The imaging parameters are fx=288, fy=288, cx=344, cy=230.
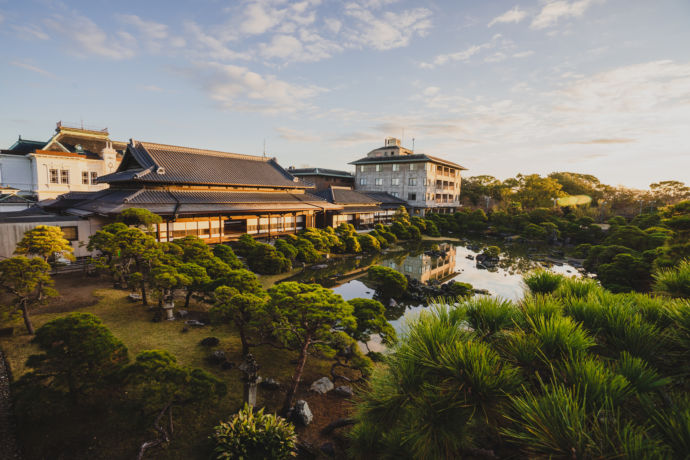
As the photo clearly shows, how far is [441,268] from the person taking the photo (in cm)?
2414

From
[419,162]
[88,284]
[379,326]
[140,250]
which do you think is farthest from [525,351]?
[419,162]

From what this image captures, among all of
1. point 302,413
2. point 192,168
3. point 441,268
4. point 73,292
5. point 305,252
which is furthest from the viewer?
point 192,168

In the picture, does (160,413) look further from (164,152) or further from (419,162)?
(419,162)

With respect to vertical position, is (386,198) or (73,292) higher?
(386,198)

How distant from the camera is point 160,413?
17.7 feet

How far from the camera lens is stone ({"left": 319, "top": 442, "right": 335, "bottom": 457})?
596 centimetres

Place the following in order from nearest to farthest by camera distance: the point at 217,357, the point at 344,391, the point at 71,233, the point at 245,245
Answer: the point at 344,391, the point at 217,357, the point at 71,233, the point at 245,245

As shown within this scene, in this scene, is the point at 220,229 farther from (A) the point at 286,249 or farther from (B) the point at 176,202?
(A) the point at 286,249

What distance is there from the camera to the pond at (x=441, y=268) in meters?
18.0

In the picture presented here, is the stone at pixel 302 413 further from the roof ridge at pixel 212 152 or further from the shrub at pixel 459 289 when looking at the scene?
the roof ridge at pixel 212 152

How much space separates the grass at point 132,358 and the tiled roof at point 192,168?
11323mm

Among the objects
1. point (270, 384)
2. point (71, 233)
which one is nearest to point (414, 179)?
point (71, 233)

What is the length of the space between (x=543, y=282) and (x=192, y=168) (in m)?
26.5

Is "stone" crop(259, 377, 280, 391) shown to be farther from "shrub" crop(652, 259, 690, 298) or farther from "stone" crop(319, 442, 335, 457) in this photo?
"shrub" crop(652, 259, 690, 298)
